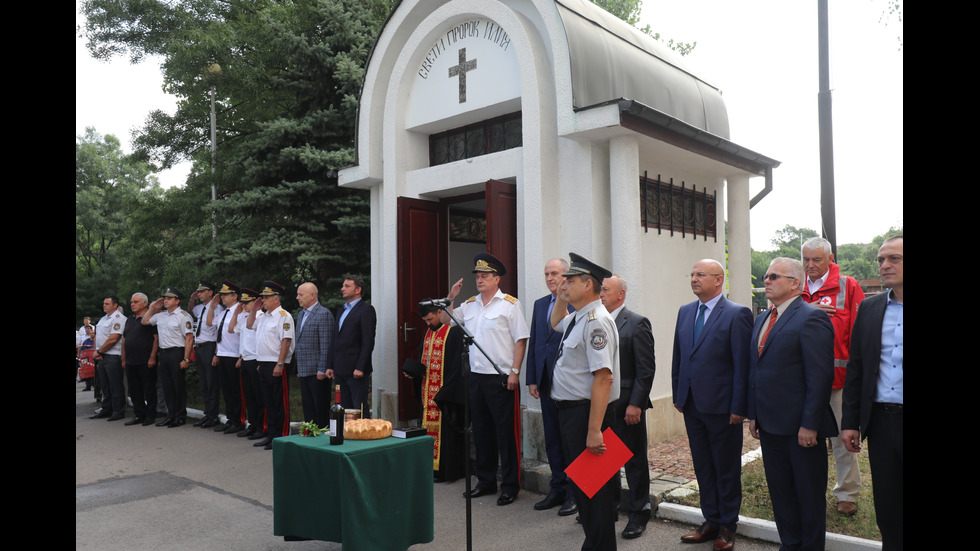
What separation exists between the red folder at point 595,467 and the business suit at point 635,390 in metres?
1.16

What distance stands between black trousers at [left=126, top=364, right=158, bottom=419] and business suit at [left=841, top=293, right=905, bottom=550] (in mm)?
10775

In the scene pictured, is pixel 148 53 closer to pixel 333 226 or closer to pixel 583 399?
pixel 333 226

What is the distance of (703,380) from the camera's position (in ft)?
15.9

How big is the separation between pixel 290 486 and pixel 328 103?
30.2ft

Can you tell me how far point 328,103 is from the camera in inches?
488

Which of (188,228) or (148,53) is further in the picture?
(148,53)

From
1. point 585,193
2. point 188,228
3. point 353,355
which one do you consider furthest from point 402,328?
point 188,228

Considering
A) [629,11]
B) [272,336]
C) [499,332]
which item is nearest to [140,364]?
[272,336]

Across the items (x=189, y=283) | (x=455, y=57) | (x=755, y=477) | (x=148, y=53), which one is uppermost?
(x=148, y=53)

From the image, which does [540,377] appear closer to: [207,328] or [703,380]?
[703,380]

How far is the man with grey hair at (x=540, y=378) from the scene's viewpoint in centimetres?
578

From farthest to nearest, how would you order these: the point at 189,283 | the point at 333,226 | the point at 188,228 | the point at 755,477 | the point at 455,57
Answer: the point at 188,228 < the point at 189,283 < the point at 333,226 < the point at 455,57 < the point at 755,477

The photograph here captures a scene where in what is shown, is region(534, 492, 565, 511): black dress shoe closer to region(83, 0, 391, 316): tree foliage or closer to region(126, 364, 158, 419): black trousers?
region(83, 0, 391, 316): tree foliage

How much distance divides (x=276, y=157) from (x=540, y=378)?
26.7 ft
